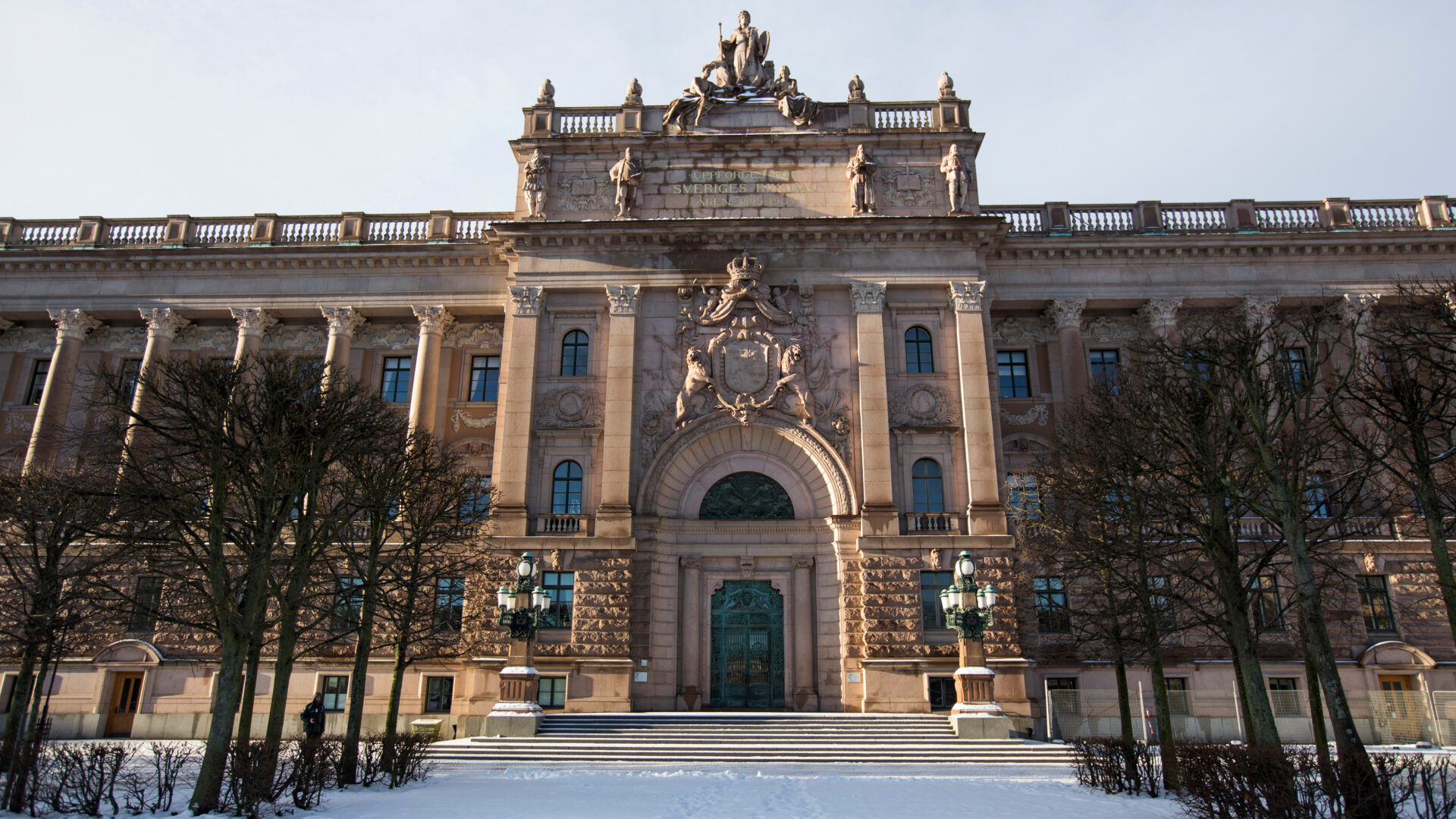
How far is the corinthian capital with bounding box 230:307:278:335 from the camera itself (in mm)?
36844

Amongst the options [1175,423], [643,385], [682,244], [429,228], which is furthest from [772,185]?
[1175,423]

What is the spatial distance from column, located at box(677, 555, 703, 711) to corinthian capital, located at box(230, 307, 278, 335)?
18569mm

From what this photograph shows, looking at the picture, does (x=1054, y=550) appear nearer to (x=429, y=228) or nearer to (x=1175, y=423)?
(x=1175, y=423)

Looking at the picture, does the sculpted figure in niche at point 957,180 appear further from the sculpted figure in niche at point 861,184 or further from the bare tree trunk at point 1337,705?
the bare tree trunk at point 1337,705

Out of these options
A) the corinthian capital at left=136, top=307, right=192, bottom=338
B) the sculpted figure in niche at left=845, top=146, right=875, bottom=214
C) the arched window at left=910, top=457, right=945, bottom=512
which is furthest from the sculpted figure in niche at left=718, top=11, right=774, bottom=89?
the corinthian capital at left=136, top=307, right=192, bottom=338

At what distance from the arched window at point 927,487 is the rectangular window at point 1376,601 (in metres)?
14.5

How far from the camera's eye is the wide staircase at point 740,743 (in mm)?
24375

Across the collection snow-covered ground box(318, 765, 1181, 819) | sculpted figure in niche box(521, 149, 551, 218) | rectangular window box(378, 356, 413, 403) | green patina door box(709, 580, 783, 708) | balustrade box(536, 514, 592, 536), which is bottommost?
snow-covered ground box(318, 765, 1181, 819)

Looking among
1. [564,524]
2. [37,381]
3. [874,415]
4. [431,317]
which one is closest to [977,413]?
[874,415]

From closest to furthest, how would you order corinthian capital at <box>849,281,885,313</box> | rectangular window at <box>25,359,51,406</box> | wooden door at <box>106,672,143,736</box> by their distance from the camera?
wooden door at <box>106,672,143,736</box>, corinthian capital at <box>849,281,885,313</box>, rectangular window at <box>25,359,51,406</box>

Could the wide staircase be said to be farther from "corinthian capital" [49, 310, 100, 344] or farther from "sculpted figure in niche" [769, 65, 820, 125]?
"corinthian capital" [49, 310, 100, 344]

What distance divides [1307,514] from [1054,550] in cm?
728

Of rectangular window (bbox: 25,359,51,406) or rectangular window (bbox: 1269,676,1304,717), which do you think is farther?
rectangular window (bbox: 25,359,51,406)

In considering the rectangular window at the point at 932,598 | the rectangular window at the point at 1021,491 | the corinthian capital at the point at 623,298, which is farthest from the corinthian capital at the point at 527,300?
the rectangular window at the point at 1021,491
